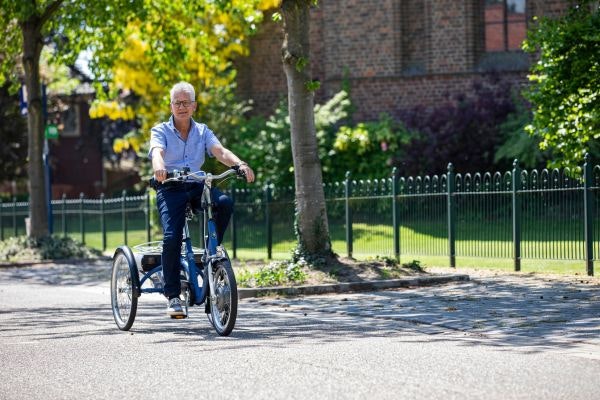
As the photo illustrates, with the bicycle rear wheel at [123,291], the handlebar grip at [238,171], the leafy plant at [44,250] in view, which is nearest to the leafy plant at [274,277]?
the bicycle rear wheel at [123,291]

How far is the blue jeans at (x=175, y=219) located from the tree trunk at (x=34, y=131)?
577 inches

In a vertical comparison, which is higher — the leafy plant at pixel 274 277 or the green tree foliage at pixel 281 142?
the green tree foliage at pixel 281 142

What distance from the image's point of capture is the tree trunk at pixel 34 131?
23.6m

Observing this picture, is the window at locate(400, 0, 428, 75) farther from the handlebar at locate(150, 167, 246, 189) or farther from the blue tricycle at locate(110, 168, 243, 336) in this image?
the handlebar at locate(150, 167, 246, 189)

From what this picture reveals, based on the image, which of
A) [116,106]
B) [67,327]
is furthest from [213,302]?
[116,106]

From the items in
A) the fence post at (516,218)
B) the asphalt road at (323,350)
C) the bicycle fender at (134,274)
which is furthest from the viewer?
the fence post at (516,218)

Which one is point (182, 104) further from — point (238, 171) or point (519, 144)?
point (519, 144)

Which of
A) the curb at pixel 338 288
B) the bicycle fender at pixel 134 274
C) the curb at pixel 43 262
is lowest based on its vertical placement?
the curb at pixel 43 262

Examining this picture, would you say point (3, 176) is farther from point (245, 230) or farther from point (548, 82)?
point (548, 82)

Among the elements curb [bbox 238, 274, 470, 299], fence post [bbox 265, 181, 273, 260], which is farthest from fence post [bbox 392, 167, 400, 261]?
curb [bbox 238, 274, 470, 299]

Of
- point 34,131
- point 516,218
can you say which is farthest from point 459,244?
point 34,131

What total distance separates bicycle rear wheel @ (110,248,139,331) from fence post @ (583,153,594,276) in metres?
6.94

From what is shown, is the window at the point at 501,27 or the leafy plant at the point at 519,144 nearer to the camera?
the leafy plant at the point at 519,144

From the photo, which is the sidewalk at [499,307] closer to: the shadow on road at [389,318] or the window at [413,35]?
the shadow on road at [389,318]
